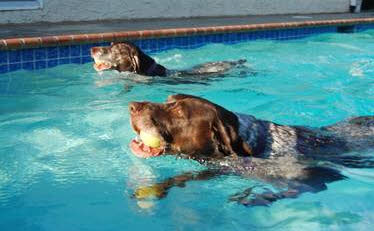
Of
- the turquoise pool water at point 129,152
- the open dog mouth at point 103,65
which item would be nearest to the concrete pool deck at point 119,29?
the turquoise pool water at point 129,152

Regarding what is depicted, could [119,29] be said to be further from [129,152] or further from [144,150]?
[144,150]

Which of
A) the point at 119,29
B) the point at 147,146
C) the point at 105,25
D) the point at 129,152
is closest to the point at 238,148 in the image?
the point at 147,146

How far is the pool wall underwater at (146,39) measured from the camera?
9.02 metres

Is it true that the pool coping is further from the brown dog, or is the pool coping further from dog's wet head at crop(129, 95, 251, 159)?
dog's wet head at crop(129, 95, 251, 159)

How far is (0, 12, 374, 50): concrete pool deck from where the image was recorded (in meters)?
9.36

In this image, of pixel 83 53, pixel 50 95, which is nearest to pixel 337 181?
pixel 50 95

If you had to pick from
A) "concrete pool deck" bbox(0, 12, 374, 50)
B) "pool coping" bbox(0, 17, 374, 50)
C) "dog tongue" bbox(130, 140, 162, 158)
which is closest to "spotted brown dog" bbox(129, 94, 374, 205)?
"dog tongue" bbox(130, 140, 162, 158)

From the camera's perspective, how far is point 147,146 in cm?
449

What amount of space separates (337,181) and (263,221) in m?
0.85

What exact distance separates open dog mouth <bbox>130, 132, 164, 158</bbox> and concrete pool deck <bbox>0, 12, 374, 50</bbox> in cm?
490

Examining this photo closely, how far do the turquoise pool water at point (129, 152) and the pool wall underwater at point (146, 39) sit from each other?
21cm

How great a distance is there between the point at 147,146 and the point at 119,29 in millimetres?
7209

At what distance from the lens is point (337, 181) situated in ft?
16.2

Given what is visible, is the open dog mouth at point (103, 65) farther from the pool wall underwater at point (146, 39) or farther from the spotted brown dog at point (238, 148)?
the spotted brown dog at point (238, 148)
